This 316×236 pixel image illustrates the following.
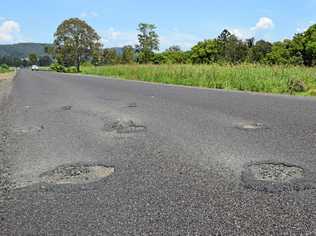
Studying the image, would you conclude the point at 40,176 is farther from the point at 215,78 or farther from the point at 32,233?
the point at 215,78

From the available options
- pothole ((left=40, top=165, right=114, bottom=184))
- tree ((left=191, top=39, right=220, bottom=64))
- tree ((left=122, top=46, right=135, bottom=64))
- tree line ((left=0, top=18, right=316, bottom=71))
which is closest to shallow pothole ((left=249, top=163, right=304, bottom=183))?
pothole ((left=40, top=165, right=114, bottom=184))

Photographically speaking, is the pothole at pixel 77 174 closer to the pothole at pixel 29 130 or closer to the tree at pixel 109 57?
the pothole at pixel 29 130

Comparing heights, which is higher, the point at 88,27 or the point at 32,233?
the point at 88,27

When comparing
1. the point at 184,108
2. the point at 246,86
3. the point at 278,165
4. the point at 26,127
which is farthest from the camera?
the point at 246,86

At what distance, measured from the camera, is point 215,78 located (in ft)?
63.9

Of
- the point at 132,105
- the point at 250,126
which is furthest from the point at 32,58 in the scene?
the point at 250,126

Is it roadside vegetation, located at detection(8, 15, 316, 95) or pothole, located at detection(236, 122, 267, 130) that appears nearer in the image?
pothole, located at detection(236, 122, 267, 130)

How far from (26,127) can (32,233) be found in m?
5.74

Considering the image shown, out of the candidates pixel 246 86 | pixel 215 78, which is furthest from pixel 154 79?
pixel 246 86

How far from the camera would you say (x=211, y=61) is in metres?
28.8

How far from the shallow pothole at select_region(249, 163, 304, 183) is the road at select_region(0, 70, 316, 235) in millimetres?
87

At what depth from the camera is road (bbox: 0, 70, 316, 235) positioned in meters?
3.25

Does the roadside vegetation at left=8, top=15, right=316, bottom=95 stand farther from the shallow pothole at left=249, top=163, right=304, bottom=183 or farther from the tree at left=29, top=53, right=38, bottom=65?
the tree at left=29, top=53, right=38, bottom=65

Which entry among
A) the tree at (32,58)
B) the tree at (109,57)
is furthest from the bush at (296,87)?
the tree at (32,58)
